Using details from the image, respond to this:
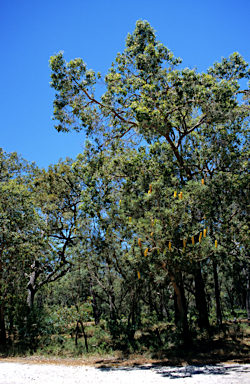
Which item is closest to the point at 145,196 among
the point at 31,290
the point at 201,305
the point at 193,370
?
the point at 193,370

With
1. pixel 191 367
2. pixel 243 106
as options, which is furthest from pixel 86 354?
pixel 243 106

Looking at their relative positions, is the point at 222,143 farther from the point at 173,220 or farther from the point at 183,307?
the point at 183,307

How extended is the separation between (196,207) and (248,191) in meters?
2.70

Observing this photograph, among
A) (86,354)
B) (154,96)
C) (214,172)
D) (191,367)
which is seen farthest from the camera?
(214,172)

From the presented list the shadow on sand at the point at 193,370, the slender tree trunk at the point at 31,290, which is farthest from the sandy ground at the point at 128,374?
the slender tree trunk at the point at 31,290

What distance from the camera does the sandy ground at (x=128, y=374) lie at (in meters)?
6.64

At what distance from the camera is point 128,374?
305 inches

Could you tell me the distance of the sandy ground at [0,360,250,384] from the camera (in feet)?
21.8

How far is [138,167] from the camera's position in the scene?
34.2 ft

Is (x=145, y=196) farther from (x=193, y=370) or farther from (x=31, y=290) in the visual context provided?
(x=31, y=290)

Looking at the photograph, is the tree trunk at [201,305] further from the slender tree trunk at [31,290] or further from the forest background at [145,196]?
the slender tree trunk at [31,290]

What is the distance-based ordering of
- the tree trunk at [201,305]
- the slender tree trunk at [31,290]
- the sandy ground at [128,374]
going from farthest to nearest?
the slender tree trunk at [31,290], the tree trunk at [201,305], the sandy ground at [128,374]

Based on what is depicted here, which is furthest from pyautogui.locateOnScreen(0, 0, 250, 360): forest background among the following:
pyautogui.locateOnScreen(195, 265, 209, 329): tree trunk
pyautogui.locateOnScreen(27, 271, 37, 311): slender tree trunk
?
pyautogui.locateOnScreen(27, 271, 37, 311): slender tree trunk

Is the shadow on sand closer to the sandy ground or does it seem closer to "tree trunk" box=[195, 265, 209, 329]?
the sandy ground
